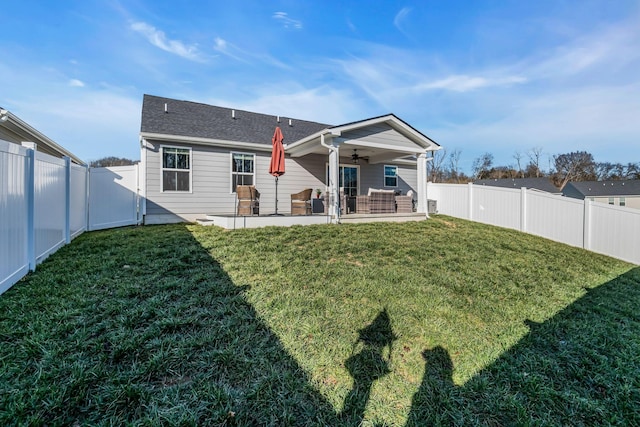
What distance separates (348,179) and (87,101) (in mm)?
11879

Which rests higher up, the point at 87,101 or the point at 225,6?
the point at 225,6

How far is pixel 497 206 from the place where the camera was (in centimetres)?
1157

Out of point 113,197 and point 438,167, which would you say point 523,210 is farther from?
point 438,167

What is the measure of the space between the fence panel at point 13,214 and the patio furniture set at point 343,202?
547 cm

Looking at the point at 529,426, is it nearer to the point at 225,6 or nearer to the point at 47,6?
the point at 225,6

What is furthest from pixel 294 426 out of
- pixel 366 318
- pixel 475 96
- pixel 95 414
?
pixel 475 96

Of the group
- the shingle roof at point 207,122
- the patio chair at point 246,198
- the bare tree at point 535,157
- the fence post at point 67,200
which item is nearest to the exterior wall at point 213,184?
the shingle roof at point 207,122

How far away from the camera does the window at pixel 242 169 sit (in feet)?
33.9

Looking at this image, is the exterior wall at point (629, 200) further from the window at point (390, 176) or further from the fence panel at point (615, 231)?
the fence panel at point (615, 231)

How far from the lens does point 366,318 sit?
3221 millimetres

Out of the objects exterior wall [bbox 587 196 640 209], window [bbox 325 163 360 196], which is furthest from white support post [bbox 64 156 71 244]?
exterior wall [bbox 587 196 640 209]

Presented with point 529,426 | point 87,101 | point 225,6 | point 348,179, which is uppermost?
point 225,6

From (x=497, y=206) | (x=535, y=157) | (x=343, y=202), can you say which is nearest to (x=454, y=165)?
(x=535, y=157)

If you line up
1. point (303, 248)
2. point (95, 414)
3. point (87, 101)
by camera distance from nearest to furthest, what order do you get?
1. point (95, 414)
2. point (303, 248)
3. point (87, 101)
